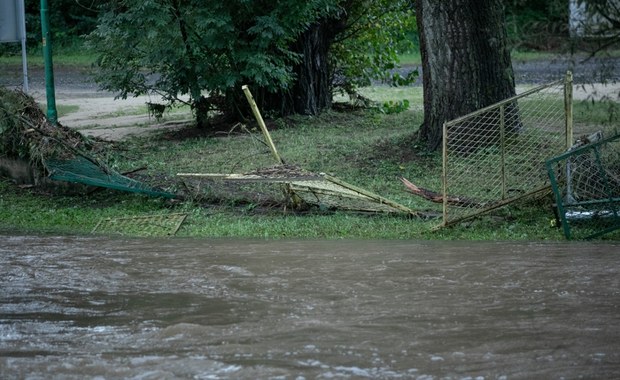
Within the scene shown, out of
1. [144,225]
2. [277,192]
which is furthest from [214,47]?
[144,225]

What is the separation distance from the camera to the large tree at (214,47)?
50.5 ft

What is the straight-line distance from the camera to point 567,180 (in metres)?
10.5

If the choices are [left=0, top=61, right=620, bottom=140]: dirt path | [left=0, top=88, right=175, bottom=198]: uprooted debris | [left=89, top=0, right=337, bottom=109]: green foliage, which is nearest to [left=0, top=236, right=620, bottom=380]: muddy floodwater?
[left=0, top=88, right=175, bottom=198]: uprooted debris

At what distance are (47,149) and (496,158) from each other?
573 centimetres

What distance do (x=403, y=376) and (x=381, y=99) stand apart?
1609cm

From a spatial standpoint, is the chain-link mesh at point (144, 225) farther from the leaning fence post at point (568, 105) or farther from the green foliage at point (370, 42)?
the green foliage at point (370, 42)

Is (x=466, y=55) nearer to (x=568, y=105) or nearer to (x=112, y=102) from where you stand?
(x=568, y=105)

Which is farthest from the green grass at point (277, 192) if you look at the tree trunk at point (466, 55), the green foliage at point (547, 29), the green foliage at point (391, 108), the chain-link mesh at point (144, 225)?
the green foliage at point (547, 29)

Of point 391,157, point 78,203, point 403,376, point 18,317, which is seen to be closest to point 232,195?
point 78,203

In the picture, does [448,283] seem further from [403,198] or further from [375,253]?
[403,198]

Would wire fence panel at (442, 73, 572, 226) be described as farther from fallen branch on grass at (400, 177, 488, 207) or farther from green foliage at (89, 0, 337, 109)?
green foliage at (89, 0, 337, 109)

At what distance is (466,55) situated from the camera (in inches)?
549

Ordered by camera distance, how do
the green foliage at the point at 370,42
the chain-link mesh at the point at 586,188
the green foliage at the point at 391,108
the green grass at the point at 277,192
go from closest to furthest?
the chain-link mesh at the point at 586,188 < the green grass at the point at 277,192 < the green foliage at the point at 370,42 < the green foliage at the point at 391,108

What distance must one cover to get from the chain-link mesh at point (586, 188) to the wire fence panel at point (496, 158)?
305 millimetres
